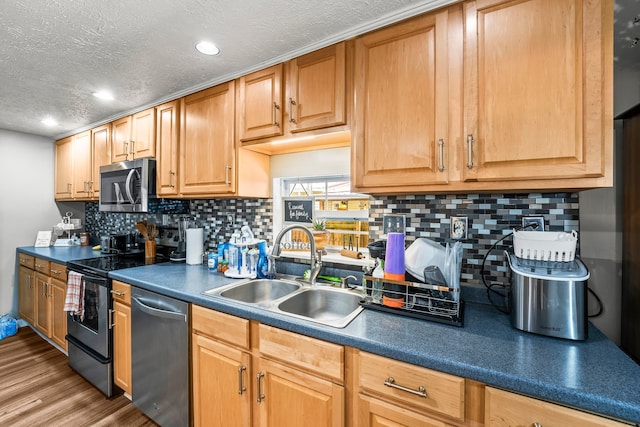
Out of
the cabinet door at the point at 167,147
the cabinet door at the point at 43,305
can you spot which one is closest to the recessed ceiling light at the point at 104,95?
the cabinet door at the point at 167,147

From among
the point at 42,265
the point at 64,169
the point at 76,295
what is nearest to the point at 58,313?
the point at 42,265

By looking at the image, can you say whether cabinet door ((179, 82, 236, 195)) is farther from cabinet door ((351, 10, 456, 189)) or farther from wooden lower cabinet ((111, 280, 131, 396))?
cabinet door ((351, 10, 456, 189))

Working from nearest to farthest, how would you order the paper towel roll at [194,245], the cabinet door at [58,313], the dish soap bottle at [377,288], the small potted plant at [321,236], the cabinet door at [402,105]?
1. the cabinet door at [402,105]
2. the dish soap bottle at [377,288]
3. the small potted plant at [321,236]
4. the paper towel roll at [194,245]
5. the cabinet door at [58,313]

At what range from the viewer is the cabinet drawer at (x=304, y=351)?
3.54ft

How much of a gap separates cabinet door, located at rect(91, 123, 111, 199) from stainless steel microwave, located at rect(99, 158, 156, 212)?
22 centimetres

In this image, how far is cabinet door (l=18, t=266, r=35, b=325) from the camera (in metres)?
2.96

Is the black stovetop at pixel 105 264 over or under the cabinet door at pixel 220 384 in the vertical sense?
over

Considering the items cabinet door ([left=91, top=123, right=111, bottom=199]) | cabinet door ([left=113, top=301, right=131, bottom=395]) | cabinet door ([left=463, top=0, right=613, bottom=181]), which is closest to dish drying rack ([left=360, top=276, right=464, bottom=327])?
cabinet door ([left=463, top=0, right=613, bottom=181])

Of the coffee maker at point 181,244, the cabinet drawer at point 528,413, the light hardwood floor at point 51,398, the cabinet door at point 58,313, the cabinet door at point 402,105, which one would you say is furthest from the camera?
the cabinet door at point 58,313

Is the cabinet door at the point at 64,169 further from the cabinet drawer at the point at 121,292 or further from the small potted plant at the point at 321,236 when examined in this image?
the small potted plant at the point at 321,236

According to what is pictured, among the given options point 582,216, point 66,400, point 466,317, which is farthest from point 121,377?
point 582,216

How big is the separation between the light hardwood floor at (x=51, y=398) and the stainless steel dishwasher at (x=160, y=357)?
0.26 m

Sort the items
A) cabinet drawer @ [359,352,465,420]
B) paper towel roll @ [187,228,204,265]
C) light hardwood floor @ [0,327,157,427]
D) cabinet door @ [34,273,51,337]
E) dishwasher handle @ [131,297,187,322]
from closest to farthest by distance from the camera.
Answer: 1. cabinet drawer @ [359,352,465,420]
2. dishwasher handle @ [131,297,187,322]
3. light hardwood floor @ [0,327,157,427]
4. paper towel roll @ [187,228,204,265]
5. cabinet door @ [34,273,51,337]

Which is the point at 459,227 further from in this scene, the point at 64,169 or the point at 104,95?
the point at 64,169
